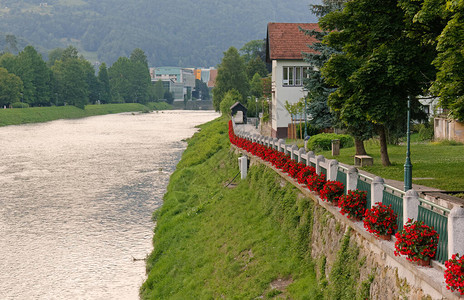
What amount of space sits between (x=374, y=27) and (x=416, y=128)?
31.2 m

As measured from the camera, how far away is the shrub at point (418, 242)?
8883 mm

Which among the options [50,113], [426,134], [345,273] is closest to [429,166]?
[345,273]

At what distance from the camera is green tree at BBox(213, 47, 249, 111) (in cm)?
10081

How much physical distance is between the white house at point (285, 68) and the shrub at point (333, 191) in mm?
38845

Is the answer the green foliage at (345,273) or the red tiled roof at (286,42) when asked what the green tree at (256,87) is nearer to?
the red tiled roof at (286,42)

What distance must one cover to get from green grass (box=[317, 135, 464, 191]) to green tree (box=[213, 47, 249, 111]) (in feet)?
218

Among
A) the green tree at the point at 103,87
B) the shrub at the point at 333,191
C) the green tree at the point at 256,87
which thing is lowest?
the shrub at the point at 333,191

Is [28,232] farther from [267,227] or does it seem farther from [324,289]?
[324,289]

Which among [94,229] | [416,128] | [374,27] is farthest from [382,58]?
[416,128]

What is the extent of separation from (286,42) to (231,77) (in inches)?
1892

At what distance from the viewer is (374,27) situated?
19609mm

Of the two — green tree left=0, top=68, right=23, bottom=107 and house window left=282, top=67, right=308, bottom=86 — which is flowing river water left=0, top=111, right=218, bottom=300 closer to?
house window left=282, top=67, right=308, bottom=86

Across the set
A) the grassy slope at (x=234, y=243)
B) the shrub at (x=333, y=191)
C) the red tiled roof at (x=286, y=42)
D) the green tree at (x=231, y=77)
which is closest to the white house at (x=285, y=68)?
the red tiled roof at (x=286, y=42)

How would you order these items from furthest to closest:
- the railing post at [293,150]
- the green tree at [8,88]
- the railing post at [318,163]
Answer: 1. the green tree at [8,88]
2. the railing post at [293,150]
3. the railing post at [318,163]
